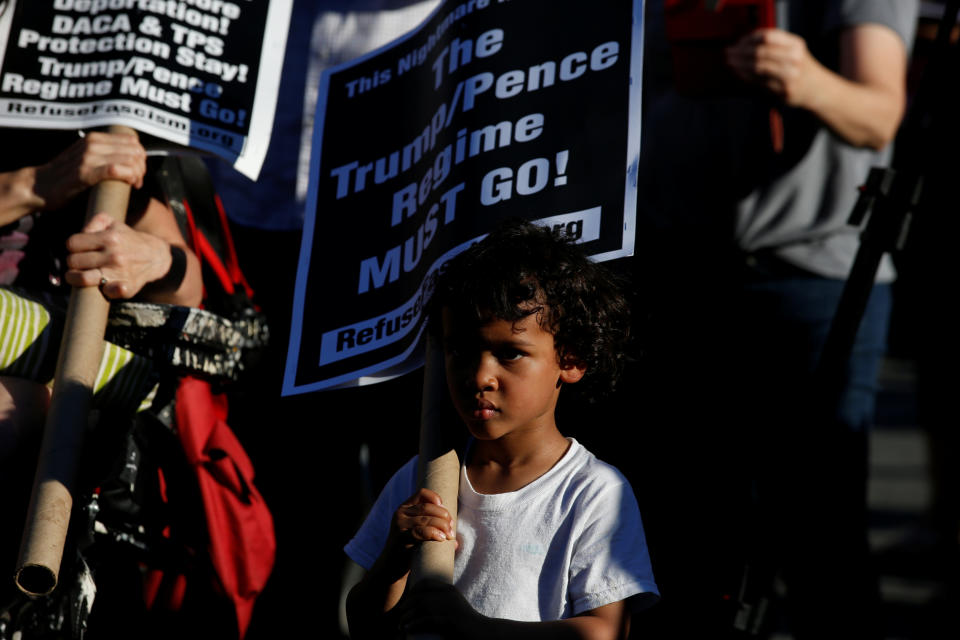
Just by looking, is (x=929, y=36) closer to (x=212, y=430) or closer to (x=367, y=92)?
(x=367, y=92)

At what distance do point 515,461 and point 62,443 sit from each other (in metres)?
0.69

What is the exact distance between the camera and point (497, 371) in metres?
1.53

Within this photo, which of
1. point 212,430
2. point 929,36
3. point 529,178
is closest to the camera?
point 529,178

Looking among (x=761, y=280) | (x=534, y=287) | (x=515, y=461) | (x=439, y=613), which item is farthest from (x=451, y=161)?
(x=761, y=280)

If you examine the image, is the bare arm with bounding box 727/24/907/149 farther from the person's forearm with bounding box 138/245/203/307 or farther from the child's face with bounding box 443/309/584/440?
the person's forearm with bounding box 138/245/203/307

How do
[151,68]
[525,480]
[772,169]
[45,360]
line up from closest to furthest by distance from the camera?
[525,480] < [45,360] < [151,68] < [772,169]

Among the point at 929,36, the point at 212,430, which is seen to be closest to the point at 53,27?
the point at 212,430

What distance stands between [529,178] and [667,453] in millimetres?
1016

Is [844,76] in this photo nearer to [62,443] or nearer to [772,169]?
[772,169]

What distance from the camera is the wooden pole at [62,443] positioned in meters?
1.54

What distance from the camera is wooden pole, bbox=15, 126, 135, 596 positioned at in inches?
60.7

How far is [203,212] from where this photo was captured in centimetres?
223

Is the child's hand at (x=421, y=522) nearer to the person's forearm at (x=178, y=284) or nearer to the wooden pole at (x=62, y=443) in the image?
the wooden pole at (x=62, y=443)

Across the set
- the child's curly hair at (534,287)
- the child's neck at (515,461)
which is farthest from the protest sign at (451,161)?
the child's neck at (515,461)
